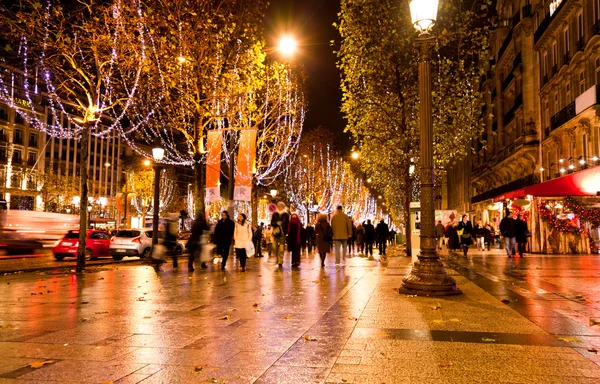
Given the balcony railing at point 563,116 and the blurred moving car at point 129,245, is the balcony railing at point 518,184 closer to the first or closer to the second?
the balcony railing at point 563,116

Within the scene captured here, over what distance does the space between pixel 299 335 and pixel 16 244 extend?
23.7 metres

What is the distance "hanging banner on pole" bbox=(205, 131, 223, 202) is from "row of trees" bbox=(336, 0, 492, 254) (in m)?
5.89

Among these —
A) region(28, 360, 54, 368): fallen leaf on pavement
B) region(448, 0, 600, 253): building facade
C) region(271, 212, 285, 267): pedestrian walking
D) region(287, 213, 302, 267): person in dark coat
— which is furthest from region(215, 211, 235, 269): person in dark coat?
region(28, 360, 54, 368): fallen leaf on pavement

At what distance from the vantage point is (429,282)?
8477mm

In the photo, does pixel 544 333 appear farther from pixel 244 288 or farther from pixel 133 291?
pixel 133 291

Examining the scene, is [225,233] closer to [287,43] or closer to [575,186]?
[287,43]

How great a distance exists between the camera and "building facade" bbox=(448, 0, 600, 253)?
23.8 metres

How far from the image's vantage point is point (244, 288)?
9.88m

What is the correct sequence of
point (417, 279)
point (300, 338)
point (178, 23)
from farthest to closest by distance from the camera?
1. point (178, 23)
2. point (417, 279)
3. point (300, 338)

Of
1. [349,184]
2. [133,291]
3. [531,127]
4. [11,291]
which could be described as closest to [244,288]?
[133,291]

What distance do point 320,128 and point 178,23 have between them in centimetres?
3394

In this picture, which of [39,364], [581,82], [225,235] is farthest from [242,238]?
[581,82]

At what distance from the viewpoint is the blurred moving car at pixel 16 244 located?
932 inches

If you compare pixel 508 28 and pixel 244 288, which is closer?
pixel 244 288
